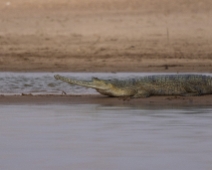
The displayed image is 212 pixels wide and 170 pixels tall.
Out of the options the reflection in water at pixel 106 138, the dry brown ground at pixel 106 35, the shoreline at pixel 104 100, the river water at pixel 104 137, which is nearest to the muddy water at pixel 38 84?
the shoreline at pixel 104 100

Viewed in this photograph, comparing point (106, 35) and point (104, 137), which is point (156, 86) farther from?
point (106, 35)

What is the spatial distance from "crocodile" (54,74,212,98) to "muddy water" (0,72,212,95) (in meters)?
1.22

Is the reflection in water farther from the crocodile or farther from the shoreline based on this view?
the crocodile

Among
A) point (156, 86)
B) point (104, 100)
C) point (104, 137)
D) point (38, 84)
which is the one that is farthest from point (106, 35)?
point (104, 137)

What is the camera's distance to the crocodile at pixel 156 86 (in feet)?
42.3

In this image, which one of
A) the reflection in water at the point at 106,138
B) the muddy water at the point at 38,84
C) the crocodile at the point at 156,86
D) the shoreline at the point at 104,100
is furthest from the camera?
the muddy water at the point at 38,84

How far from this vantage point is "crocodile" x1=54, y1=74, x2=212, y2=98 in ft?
42.3

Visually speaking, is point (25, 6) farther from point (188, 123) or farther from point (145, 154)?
point (145, 154)

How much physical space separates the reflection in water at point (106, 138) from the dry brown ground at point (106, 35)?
29.0ft

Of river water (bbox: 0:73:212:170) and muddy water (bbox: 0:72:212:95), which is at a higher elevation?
muddy water (bbox: 0:72:212:95)

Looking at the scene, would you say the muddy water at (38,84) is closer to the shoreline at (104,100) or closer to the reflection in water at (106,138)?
the shoreline at (104,100)

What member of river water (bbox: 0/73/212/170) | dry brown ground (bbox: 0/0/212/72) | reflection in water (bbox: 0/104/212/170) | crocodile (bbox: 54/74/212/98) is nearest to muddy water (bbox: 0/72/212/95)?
crocodile (bbox: 54/74/212/98)

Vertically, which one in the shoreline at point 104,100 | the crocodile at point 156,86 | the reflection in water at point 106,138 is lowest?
the reflection in water at point 106,138

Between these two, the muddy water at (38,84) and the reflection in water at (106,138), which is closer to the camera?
the reflection in water at (106,138)
